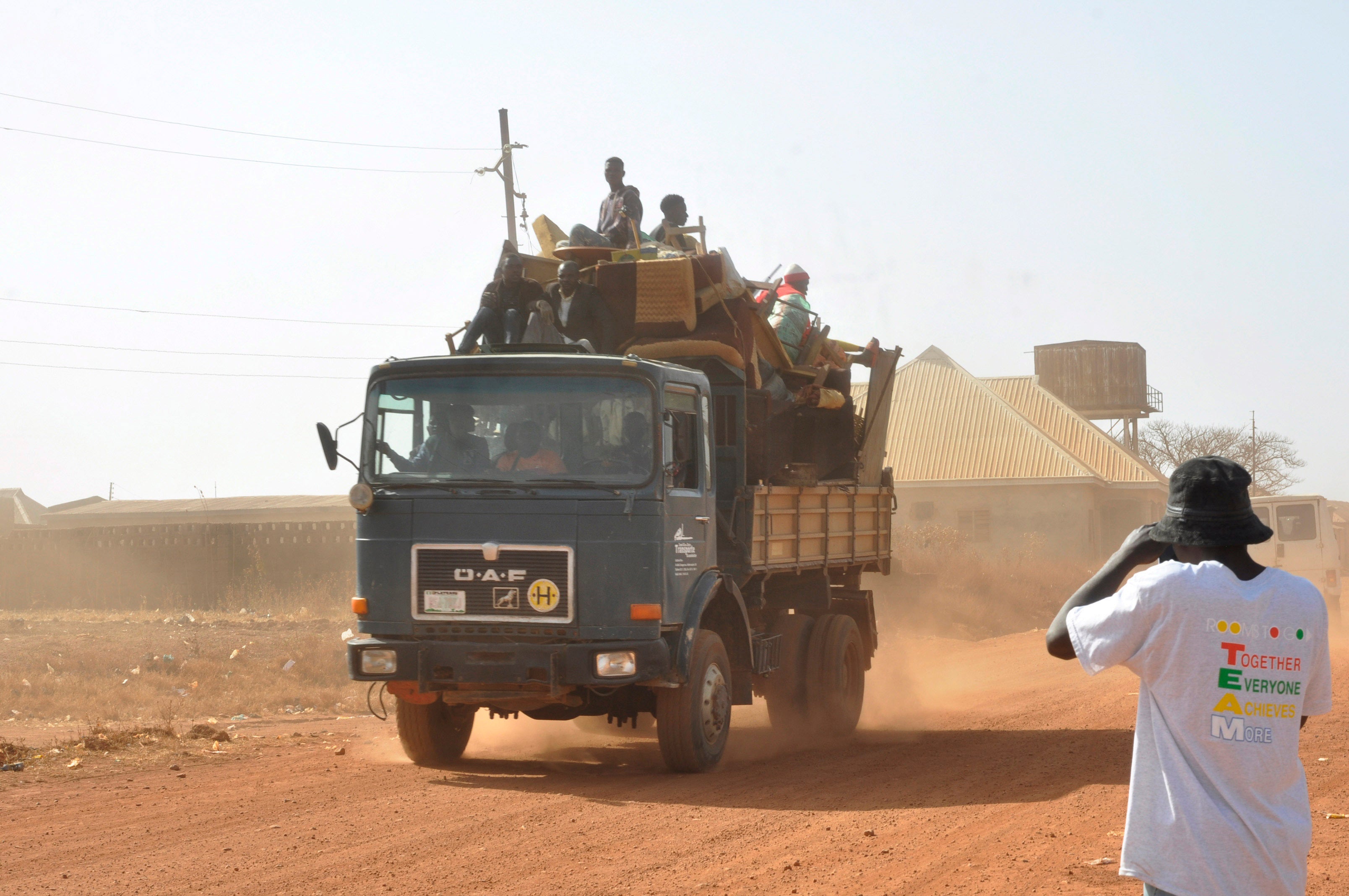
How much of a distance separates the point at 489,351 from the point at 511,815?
3203 mm

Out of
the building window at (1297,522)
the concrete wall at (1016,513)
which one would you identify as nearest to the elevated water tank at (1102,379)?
the concrete wall at (1016,513)

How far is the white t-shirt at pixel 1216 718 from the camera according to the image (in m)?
3.14

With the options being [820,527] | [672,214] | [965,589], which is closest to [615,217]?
[672,214]

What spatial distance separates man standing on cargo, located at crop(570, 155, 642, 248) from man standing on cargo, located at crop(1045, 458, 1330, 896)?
8490mm

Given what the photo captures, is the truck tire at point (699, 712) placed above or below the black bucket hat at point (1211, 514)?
below

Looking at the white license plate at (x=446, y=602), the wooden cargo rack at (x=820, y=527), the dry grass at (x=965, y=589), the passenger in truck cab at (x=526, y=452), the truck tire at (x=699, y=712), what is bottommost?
the dry grass at (x=965, y=589)

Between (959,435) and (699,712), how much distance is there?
121 ft

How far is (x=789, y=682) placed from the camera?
11.6 meters

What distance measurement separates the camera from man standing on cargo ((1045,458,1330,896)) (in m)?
3.15

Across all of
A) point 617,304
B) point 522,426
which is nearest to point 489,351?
point 522,426

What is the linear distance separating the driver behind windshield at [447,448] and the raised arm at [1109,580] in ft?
19.4

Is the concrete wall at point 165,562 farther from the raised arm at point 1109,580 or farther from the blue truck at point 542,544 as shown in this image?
the raised arm at point 1109,580

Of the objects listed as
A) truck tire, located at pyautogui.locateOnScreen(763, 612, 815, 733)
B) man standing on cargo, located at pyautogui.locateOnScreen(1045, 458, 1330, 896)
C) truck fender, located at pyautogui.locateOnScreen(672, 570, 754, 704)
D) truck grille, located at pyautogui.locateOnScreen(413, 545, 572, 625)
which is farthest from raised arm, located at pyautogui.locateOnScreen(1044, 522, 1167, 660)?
truck tire, located at pyautogui.locateOnScreen(763, 612, 815, 733)

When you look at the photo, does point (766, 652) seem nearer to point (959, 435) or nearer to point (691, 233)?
point (691, 233)
